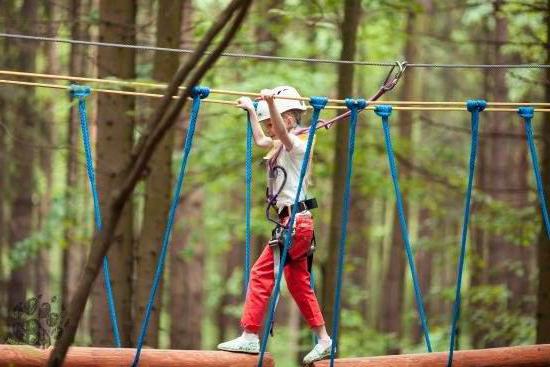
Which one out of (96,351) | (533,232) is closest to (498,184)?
(533,232)

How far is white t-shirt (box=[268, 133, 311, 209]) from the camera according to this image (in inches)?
187

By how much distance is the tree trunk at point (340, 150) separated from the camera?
25.9ft

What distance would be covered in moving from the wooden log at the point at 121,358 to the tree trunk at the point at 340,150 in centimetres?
325

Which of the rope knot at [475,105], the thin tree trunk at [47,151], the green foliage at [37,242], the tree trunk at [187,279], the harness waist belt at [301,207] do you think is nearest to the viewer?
the harness waist belt at [301,207]

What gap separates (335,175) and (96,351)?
3869 mm

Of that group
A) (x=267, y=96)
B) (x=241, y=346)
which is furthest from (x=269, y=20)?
(x=241, y=346)

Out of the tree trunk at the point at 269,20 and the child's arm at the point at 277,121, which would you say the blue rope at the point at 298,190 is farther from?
the tree trunk at the point at 269,20

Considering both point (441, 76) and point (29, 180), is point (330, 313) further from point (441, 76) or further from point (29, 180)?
point (441, 76)

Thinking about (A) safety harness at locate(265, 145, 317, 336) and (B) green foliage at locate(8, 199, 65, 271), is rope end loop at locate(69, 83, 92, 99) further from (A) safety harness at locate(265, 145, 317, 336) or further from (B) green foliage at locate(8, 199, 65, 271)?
(B) green foliage at locate(8, 199, 65, 271)

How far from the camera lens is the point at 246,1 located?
3.28m

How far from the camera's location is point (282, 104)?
476 centimetres

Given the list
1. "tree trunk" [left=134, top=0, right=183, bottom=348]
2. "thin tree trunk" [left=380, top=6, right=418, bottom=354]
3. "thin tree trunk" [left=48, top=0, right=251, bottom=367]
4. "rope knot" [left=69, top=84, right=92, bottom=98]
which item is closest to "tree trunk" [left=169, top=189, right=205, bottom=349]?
"thin tree trunk" [left=380, top=6, right=418, bottom=354]

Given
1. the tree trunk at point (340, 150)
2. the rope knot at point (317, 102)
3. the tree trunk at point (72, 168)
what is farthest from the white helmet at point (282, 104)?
the tree trunk at point (72, 168)

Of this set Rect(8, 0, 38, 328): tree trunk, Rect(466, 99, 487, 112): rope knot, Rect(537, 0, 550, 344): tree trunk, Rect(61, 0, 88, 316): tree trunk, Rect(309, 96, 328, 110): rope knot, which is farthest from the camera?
Rect(8, 0, 38, 328): tree trunk
